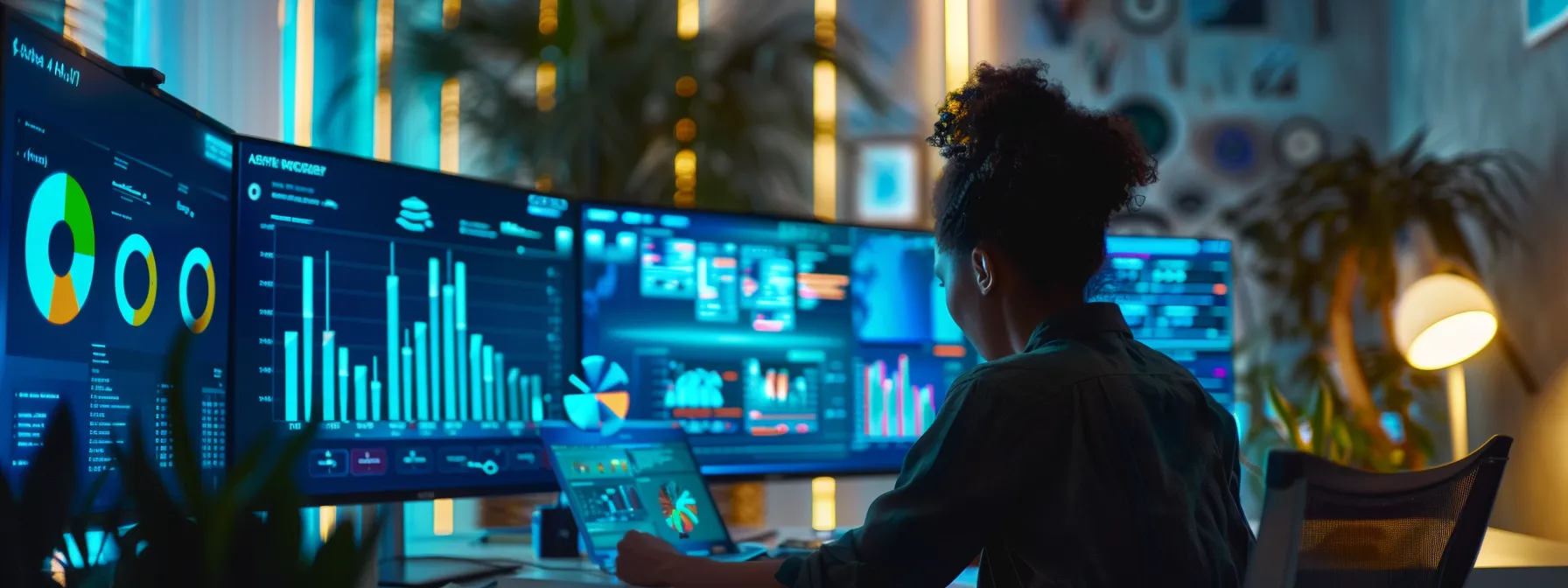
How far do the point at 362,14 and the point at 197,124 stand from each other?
5.51ft

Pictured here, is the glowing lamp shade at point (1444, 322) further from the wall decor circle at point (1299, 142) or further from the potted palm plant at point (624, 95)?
the potted palm plant at point (624, 95)

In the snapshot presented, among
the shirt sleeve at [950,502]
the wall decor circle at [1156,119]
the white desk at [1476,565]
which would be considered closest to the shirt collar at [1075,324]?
the shirt sleeve at [950,502]

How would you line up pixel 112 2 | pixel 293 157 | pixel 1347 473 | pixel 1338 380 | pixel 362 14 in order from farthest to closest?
pixel 1338 380, pixel 362 14, pixel 112 2, pixel 293 157, pixel 1347 473

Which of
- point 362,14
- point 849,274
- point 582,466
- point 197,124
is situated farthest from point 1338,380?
point 197,124

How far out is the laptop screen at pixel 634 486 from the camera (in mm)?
1585

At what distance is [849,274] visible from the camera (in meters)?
2.07

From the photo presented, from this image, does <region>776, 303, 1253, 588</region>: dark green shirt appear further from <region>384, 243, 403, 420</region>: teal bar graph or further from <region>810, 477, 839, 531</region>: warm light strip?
<region>810, 477, 839, 531</region>: warm light strip

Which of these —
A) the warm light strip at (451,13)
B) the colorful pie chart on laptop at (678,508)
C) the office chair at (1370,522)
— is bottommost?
the colorful pie chart on laptop at (678,508)

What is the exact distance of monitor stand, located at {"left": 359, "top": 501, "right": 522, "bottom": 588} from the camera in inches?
60.4

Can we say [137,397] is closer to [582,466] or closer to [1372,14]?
[582,466]

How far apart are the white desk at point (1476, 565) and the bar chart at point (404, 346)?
22cm

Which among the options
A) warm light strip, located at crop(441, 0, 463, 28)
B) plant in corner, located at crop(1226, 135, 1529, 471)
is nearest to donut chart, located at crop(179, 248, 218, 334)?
warm light strip, located at crop(441, 0, 463, 28)

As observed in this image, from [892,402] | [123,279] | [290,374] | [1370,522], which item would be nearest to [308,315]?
[290,374]

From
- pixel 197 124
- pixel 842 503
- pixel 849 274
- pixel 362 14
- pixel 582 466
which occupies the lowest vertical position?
pixel 842 503
